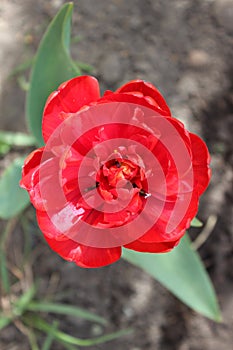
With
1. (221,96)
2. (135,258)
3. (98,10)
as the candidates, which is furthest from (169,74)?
(135,258)

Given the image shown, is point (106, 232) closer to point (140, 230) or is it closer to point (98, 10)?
point (140, 230)

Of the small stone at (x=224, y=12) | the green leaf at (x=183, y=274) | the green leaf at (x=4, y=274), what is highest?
the small stone at (x=224, y=12)

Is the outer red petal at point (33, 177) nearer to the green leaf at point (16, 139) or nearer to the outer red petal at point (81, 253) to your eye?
the outer red petal at point (81, 253)

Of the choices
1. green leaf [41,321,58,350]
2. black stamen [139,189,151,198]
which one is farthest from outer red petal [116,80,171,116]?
green leaf [41,321,58,350]

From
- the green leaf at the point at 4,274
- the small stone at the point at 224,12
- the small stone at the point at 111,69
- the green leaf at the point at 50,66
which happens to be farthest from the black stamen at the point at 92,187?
the small stone at the point at 224,12

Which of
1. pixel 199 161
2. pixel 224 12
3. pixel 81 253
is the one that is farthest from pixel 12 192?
pixel 224 12

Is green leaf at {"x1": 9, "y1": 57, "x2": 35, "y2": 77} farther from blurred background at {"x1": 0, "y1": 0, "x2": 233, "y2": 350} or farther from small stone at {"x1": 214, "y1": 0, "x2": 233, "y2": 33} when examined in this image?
small stone at {"x1": 214, "y1": 0, "x2": 233, "y2": 33}

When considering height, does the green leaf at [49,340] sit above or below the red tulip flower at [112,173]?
below
